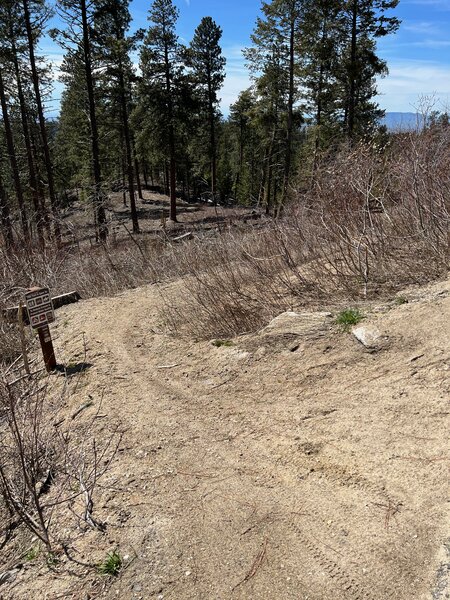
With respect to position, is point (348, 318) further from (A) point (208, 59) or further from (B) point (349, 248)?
(A) point (208, 59)

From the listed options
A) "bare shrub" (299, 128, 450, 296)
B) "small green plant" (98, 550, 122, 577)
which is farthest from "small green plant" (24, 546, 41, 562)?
"bare shrub" (299, 128, 450, 296)

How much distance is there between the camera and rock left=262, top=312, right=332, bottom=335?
5.11 m

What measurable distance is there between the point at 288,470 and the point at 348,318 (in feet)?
6.75

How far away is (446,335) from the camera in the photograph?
4.21 metres

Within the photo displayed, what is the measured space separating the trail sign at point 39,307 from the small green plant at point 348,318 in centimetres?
349

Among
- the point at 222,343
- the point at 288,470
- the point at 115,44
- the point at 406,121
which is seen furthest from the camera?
the point at 115,44

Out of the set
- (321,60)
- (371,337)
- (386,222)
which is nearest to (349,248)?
(386,222)

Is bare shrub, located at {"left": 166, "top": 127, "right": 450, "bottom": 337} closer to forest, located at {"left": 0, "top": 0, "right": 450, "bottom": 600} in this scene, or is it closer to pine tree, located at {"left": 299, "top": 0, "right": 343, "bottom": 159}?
forest, located at {"left": 0, "top": 0, "right": 450, "bottom": 600}

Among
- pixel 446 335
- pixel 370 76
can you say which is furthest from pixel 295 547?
pixel 370 76

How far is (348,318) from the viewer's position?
4.98 m

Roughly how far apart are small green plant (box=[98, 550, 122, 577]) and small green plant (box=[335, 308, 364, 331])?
9.97 ft

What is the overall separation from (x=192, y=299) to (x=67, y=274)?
5.70m

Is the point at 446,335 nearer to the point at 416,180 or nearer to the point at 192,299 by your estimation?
the point at 416,180

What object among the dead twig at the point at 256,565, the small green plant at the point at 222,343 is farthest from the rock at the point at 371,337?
the dead twig at the point at 256,565
